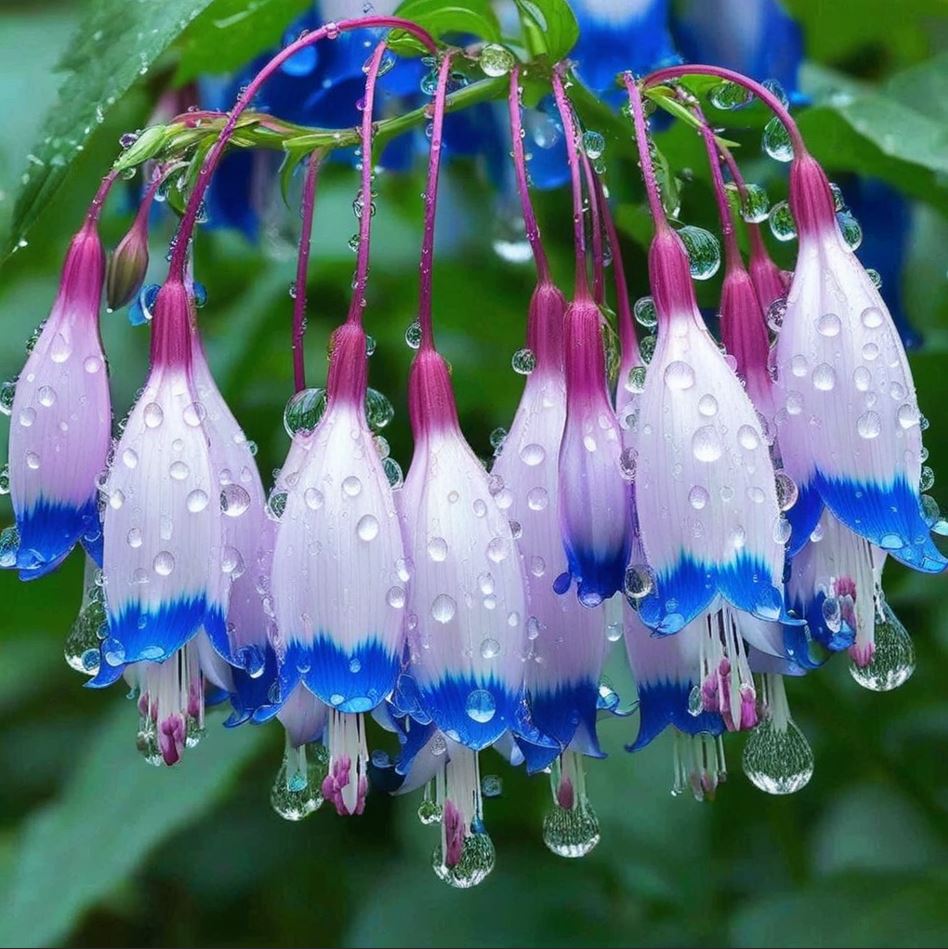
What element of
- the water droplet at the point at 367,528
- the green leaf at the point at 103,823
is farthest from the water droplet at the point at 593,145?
the green leaf at the point at 103,823

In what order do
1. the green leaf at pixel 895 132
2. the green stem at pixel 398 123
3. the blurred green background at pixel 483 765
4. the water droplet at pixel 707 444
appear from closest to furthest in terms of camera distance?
the water droplet at pixel 707 444, the green stem at pixel 398 123, the green leaf at pixel 895 132, the blurred green background at pixel 483 765

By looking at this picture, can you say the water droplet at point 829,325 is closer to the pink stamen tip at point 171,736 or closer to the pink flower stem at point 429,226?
the pink flower stem at point 429,226

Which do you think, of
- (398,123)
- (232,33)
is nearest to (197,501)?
(398,123)

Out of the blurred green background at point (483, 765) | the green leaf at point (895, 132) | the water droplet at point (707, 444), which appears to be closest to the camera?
the water droplet at point (707, 444)

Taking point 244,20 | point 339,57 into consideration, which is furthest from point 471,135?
point 244,20

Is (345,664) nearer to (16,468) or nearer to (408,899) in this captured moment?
(16,468)

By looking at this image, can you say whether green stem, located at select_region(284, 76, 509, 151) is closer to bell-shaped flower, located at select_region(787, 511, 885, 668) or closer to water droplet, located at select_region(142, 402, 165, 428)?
water droplet, located at select_region(142, 402, 165, 428)

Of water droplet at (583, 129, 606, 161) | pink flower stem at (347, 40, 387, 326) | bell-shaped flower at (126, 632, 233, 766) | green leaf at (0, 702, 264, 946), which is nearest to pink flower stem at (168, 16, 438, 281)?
pink flower stem at (347, 40, 387, 326)
